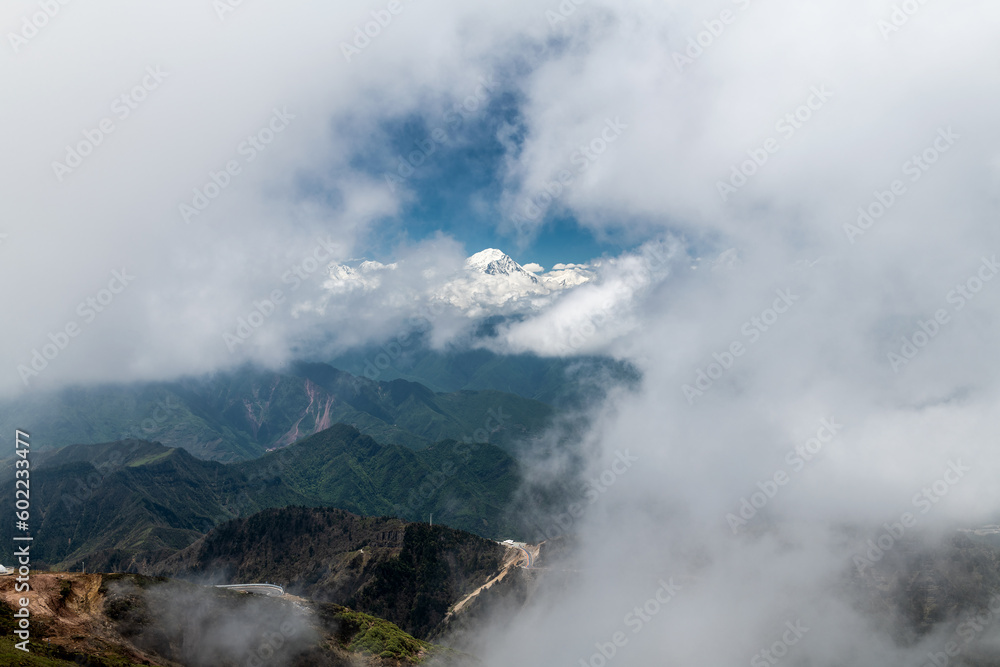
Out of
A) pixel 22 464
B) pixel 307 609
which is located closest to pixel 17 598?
pixel 22 464

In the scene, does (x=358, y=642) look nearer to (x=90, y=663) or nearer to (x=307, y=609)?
(x=307, y=609)

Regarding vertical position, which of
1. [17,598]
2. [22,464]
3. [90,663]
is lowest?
[90,663]

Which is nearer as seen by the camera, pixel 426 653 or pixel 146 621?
pixel 146 621

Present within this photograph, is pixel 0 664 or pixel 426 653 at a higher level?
pixel 0 664

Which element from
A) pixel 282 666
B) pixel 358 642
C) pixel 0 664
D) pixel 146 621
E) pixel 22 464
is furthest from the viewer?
pixel 358 642

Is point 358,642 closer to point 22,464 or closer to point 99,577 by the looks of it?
point 99,577

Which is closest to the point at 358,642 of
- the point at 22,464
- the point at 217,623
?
the point at 217,623

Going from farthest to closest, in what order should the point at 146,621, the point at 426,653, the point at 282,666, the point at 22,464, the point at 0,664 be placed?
the point at 426,653 → the point at 282,666 → the point at 146,621 → the point at 22,464 → the point at 0,664

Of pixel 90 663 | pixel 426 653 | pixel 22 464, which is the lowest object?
pixel 426 653

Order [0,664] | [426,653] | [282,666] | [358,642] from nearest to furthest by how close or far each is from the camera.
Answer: [0,664] → [282,666] → [358,642] → [426,653]

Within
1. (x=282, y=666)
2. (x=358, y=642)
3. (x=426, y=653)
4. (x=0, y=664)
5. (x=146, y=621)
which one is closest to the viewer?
(x=0, y=664)
